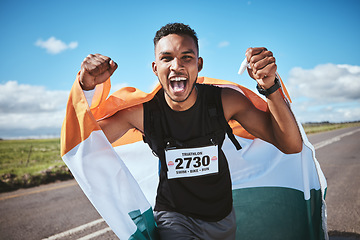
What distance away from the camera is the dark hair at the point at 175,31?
2.23 m

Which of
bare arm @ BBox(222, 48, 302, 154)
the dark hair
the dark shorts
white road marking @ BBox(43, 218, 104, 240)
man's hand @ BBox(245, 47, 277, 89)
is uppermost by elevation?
the dark hair

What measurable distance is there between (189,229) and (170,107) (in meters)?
0.94

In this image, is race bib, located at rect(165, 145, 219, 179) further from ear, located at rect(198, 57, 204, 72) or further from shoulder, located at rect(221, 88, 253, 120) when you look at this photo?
ear, located at rect(198, 57, 204, 72)

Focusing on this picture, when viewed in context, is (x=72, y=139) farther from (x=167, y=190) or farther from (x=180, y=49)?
(x=180, y=49)

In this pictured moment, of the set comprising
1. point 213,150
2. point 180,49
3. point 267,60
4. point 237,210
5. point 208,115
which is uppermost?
point 180,49

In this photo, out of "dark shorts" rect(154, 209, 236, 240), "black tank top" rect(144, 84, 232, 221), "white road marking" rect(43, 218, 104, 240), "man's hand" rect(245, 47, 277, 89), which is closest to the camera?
"man's hand" rect(245, 47, 277, 89)

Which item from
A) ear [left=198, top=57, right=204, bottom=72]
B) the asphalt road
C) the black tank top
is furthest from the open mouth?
the asphalt road

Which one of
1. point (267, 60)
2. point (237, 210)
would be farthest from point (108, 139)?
point (237, 210)

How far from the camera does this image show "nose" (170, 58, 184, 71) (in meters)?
2.06

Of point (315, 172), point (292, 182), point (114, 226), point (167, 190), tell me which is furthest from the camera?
point (292, 182)

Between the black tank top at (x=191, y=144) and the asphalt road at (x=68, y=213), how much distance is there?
98.9 inches

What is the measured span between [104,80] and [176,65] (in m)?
0.55

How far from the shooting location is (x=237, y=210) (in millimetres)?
3340

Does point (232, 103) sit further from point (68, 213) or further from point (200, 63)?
point (68, 213)
